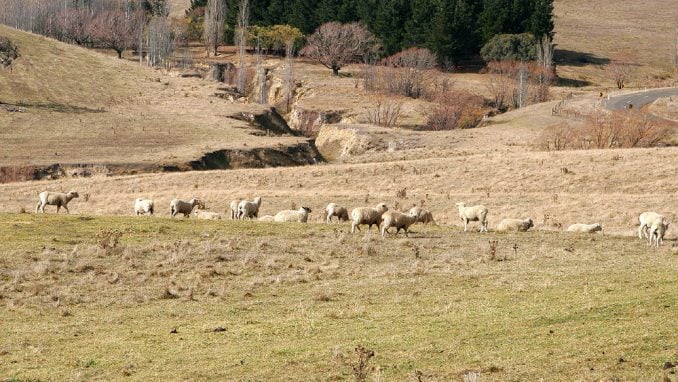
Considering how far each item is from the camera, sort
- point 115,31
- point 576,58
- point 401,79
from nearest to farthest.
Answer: point 401,79 → point 115,31 → point 576,58

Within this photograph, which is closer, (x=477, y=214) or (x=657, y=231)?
(x=657, y=231)

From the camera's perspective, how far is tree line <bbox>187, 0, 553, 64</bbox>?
150750 mm

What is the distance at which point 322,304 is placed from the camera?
77.9 feet

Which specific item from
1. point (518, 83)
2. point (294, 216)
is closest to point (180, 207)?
point (294, 216)

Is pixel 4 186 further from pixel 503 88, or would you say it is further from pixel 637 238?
pixel 503 88

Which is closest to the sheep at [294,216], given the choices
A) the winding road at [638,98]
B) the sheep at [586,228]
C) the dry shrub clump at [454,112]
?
the sheep at [586,228]

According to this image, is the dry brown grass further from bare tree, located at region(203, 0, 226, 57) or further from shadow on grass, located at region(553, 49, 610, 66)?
bare tree, located at region(203, 0, 226, 57)

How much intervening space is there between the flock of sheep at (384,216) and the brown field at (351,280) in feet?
3.10

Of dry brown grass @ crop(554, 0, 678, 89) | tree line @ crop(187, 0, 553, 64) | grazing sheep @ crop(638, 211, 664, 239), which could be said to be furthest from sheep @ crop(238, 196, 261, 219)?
tree line @ crop(187, 0, 553, 64)

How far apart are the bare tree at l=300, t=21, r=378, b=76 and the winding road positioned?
45.7 metres

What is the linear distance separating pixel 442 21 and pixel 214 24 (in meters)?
38.7

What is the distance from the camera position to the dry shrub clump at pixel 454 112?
117000 mm

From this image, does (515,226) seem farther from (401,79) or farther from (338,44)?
(338,44)

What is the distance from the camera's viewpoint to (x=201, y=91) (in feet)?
384
